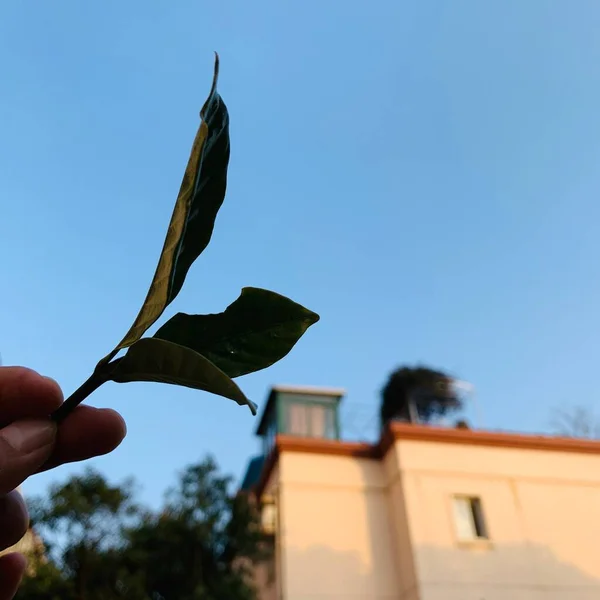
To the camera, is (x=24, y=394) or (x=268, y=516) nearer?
(x=24, y=394)

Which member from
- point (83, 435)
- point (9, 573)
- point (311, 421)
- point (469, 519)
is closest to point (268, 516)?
point (311, 421)

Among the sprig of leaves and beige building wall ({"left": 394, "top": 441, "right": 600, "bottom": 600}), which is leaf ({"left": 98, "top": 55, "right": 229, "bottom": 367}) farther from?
beige building wall ({"left": 394, "top": 441, "right": 600, "bottom": 600})

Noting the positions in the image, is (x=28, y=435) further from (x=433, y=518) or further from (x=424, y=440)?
(x=424, y=440)

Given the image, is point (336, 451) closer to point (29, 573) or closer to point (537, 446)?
point (537, 446)

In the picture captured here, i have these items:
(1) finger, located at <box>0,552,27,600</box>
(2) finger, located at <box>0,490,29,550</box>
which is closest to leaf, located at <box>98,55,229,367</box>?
(2) finger, located at <box>0,490,29,550</box>

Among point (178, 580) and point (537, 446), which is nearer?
point (178, 580)

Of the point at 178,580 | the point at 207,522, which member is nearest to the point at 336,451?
the point at 207,522

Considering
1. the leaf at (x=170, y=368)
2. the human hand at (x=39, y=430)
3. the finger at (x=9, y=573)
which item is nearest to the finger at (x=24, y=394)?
the human hand at (x=39, y=430)
